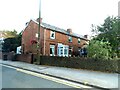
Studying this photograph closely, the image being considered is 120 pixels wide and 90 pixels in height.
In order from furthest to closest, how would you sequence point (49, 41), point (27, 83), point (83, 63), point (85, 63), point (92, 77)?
point (49, 41)
point (83, 63)
point (85, 63)
point (92, 77)
point (27, 83)

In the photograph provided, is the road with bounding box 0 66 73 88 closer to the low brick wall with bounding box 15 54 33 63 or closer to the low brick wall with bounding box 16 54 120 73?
the low brick wall with bounding box 16 54 120 73

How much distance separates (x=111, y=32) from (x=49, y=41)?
1106 cm

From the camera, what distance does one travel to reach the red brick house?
36.3 metres

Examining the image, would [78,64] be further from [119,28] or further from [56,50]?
[56,50]

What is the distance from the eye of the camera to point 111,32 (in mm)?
30188

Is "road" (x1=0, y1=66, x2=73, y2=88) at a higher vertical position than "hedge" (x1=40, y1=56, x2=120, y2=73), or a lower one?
lower

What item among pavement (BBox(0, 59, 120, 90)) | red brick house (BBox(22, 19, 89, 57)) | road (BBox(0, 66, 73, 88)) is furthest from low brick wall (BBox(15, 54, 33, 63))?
road (BBox(0, 66, 73, 88))

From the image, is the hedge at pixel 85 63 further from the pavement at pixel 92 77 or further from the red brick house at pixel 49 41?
the red brick house at pixel 49 41

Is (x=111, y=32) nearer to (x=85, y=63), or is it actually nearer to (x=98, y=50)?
(x=98, y=50)

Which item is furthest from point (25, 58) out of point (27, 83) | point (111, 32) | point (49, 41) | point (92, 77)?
point (27, 83)

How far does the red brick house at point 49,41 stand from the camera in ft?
119

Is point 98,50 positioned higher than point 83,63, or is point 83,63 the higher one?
point 98,50

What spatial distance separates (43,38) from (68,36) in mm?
7720

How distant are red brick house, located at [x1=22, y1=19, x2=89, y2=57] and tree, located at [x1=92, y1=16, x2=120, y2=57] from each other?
7737 millimetres
